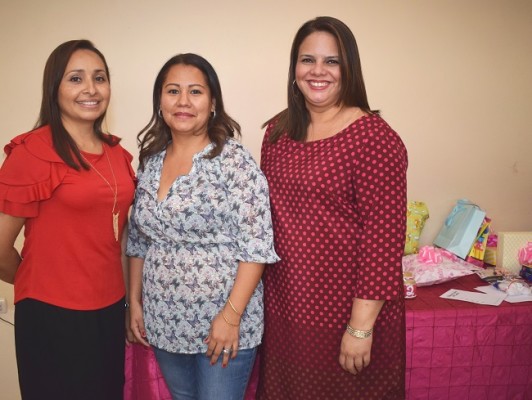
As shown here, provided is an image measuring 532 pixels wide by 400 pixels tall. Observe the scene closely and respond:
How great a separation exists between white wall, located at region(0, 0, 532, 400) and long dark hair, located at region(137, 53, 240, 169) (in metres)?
0.88

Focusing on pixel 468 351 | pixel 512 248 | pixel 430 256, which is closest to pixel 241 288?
pixel 468 351

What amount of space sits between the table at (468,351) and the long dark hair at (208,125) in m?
1.06

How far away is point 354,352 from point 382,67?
1707 millimetres

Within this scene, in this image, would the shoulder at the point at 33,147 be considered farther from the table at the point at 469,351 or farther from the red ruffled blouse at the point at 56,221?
the table at the point at 469,351

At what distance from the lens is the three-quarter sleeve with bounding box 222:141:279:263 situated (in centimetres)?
126

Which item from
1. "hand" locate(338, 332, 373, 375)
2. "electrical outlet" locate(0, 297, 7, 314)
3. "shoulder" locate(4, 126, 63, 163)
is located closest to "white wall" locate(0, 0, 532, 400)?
"electrical outlet" locate(0, 297, 7, 314)

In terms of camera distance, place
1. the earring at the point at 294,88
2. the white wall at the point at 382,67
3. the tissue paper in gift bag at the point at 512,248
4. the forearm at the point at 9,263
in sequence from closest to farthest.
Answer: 1. the forearm at the point at 9,263
2. the earring at the point at 294,88
3. the white wall at the point at 382,67
4. the tissue paper in gift bag at the point at 512,248

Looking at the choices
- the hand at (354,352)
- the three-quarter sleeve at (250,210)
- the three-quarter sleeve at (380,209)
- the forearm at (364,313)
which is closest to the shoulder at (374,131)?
the three-quarter sleeve at (380,209)

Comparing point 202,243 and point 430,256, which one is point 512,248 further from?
point 202,243

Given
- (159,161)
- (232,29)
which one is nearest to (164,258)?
(159,161)

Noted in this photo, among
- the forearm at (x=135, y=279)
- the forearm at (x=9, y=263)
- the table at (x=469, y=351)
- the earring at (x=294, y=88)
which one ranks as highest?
the earring at (x=294, y=88)

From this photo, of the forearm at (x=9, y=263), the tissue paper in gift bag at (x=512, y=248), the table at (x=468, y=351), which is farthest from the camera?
the tissue paper in gift bag at (x=512, y=248)

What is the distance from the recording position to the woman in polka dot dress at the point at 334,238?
1.22 metres

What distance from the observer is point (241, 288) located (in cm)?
128
